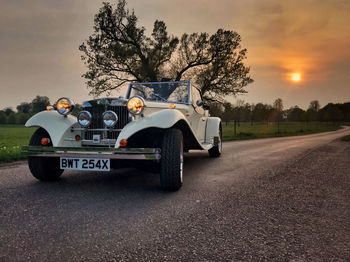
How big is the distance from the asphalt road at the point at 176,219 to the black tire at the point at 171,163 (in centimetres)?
16

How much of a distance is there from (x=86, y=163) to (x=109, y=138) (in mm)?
635

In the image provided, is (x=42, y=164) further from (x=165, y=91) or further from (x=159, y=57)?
(x=159, y=57)

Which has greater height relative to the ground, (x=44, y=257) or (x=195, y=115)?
(x=195, y=115)

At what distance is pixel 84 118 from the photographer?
4.10m

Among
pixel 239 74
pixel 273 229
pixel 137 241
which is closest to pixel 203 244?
pixel 137 241

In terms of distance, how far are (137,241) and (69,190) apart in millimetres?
2082

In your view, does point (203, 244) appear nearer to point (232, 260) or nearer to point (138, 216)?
point (232, 260)

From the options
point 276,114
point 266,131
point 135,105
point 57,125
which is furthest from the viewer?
point 276,114

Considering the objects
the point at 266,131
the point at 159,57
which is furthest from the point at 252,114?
the point at 159,57

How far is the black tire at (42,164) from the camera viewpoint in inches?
163

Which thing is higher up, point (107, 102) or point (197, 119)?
point (107, 102)

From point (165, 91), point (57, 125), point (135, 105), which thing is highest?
point (165, 91)

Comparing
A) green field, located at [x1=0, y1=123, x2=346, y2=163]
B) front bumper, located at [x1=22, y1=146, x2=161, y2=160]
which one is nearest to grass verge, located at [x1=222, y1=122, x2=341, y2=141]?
green field, located at [x1=0, y1=123, x2=346, y2=163]

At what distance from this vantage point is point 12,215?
2754 millimetres
